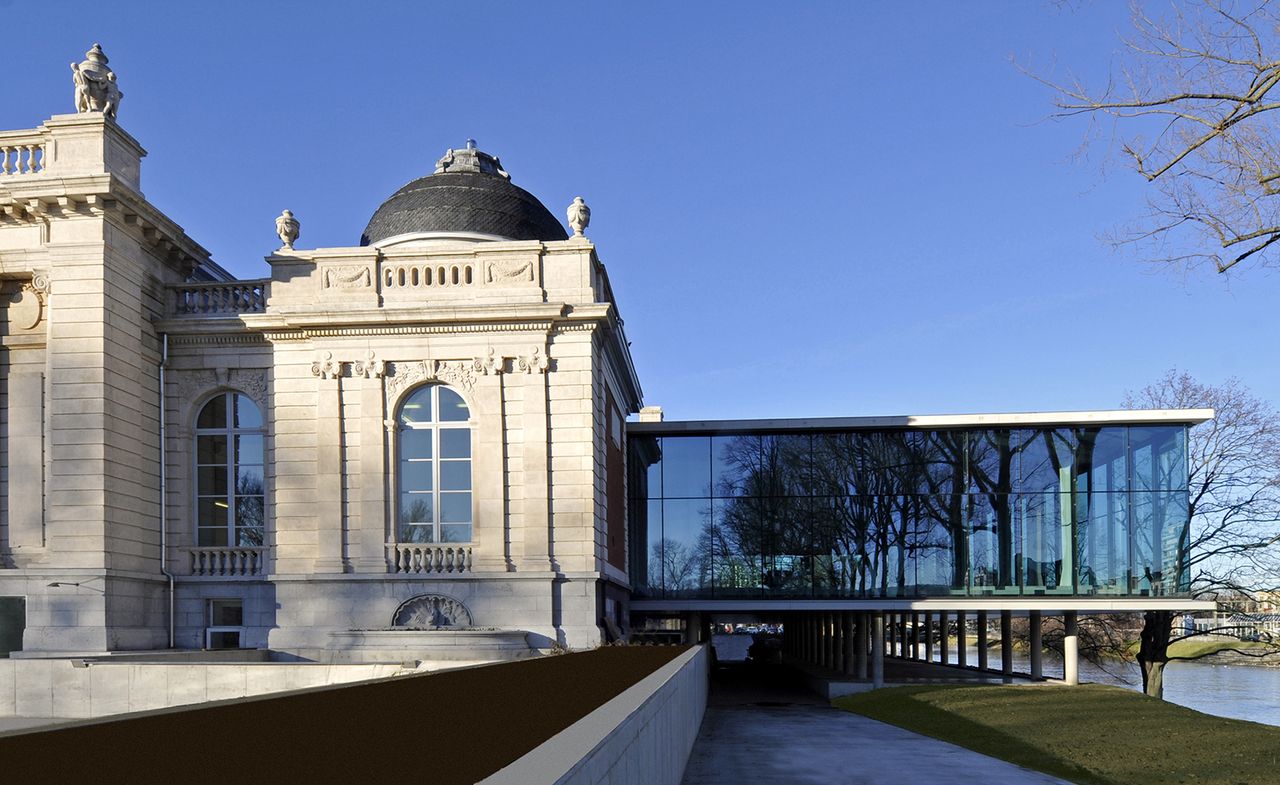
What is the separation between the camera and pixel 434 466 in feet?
97.6

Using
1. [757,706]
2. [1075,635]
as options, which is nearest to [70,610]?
[757,706]

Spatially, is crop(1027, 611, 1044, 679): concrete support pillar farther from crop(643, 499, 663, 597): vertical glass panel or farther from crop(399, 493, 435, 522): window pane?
crop(399, 493, 435, 522): window pane

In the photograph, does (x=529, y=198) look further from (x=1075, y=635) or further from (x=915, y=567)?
(x=1075, y=635)

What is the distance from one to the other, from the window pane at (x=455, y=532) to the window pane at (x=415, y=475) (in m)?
1.15

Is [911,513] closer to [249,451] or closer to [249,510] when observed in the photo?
[249,510]

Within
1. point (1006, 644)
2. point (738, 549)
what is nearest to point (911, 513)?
point (738, 549)

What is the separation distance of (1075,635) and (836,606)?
819 cm

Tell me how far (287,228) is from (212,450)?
6.34 meters

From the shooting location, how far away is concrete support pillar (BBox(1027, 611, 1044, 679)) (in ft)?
128

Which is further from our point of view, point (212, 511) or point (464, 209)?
point (464, 209)

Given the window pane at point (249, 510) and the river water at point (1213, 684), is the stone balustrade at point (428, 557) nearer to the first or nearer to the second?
the window pane at point (249, 510)

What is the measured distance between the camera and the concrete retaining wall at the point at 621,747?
4.93 metres

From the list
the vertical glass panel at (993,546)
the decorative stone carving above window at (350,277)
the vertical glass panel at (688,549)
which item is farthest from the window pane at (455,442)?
the vertical glass panel at (993,546)

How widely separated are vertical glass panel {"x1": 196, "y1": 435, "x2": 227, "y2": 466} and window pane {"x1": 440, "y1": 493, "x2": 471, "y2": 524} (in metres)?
6.36
